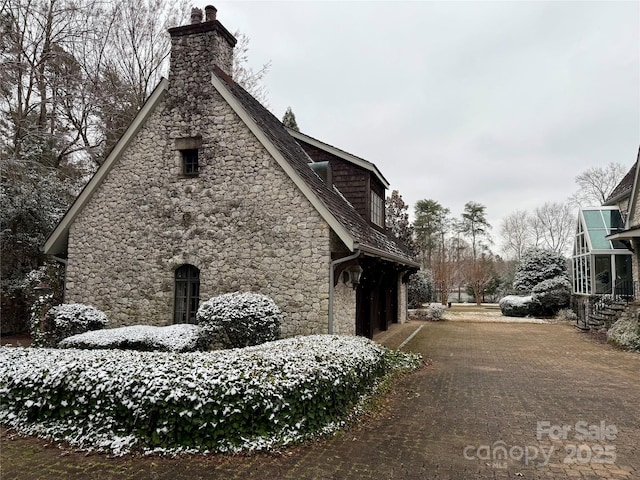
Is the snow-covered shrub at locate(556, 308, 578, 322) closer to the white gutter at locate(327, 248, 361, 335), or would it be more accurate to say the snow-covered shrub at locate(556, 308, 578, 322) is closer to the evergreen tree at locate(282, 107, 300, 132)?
the white gutter at locate(327, 248, 361, 335)

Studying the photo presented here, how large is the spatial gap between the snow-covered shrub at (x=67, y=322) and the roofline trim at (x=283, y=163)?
6.10 m

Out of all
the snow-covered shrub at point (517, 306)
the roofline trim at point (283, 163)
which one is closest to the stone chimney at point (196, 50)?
the roofline trim at point (283, 163)

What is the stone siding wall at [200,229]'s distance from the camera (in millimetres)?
9891

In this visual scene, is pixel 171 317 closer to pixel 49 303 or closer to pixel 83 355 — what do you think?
pixel 49 303

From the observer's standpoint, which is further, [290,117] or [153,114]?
[290,117]

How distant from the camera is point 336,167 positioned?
1393 cm

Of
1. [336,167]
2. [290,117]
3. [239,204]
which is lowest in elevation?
[239,204]

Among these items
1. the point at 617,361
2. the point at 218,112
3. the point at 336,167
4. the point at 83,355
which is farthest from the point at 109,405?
the point at 617,361

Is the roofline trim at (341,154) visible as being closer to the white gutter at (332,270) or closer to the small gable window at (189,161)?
the small gable window at (189,161)

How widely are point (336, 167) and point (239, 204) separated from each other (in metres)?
4.50

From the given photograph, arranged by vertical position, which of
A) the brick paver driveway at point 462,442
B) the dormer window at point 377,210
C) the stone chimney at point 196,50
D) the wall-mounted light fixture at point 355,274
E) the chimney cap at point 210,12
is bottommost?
the brick paver driveway at point 462,442

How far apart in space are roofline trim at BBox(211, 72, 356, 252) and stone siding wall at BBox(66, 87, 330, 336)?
0.20 metres

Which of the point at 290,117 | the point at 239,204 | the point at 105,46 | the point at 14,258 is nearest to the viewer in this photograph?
the point at 239,204

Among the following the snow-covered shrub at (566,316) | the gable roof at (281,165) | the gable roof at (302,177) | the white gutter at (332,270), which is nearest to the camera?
the white gutter at (332,270)
